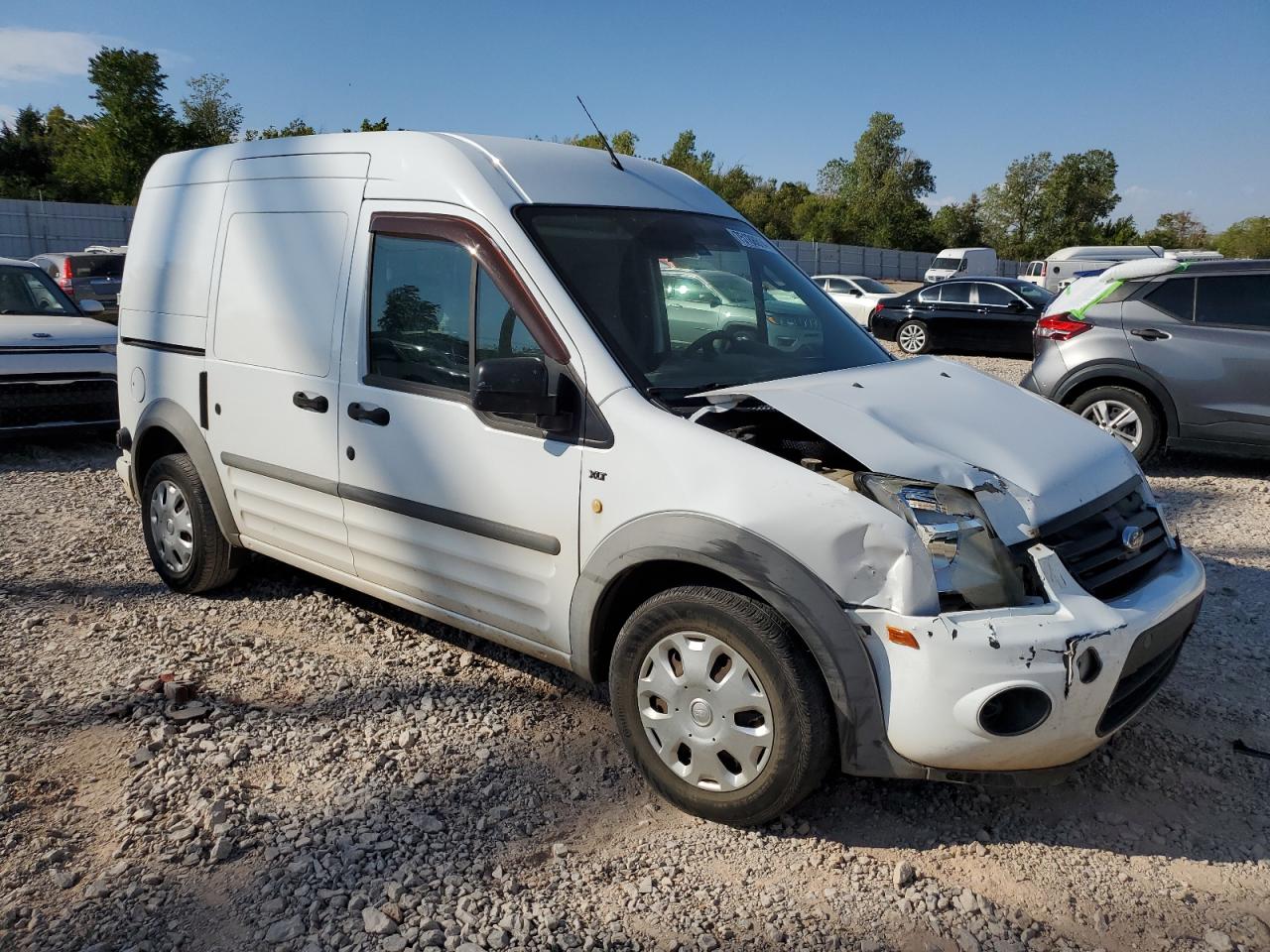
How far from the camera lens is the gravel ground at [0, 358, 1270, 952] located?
2.65 metres

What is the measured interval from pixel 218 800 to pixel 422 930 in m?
0.98

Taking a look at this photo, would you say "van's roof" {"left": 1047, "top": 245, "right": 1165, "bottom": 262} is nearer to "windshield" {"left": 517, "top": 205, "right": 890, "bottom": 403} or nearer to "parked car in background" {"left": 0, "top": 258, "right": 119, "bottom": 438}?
"parked car in background" {"left": 0, "top": 258, "right": 119, "bottom": 438}

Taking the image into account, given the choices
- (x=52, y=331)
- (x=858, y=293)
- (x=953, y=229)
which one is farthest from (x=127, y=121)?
(x=953, y=229)

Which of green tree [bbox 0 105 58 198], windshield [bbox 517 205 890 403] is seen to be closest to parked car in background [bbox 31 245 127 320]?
windshield [bbox 517 205 890 403]

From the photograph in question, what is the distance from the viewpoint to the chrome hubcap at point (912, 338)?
17172 millimetres

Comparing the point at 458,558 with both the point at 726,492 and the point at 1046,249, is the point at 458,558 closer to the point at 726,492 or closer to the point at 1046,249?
the point at 726,492

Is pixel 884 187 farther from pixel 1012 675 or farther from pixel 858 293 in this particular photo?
pixel 1012 675

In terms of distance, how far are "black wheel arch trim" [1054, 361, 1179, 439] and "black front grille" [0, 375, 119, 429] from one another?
7.88m

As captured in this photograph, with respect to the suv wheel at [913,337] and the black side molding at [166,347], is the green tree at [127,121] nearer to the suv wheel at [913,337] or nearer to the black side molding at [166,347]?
the suv wheel at [913,337]

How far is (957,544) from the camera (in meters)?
2.71

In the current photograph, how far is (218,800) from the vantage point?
3178 millimetres

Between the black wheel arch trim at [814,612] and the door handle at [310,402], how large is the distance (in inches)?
67.3

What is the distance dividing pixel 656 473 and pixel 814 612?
64 cm

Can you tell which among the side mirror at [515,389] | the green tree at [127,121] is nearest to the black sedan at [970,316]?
the side mirror at [515,389]
